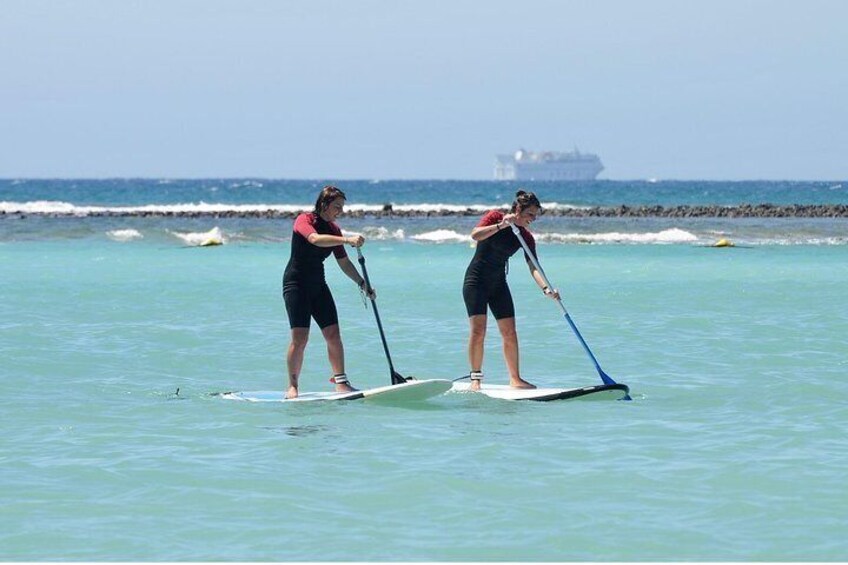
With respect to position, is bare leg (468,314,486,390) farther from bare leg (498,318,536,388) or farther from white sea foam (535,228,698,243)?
white sea foam (535,228,698,243)

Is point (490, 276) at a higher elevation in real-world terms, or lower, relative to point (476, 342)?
higher

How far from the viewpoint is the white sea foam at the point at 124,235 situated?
144 feet

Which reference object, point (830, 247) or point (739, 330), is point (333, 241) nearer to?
point (739, 330)

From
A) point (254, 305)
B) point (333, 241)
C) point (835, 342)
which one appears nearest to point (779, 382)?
point (835, 342)

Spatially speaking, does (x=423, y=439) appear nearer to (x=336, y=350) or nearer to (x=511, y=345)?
(x=336, y=350)

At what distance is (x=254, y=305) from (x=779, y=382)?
1015cm

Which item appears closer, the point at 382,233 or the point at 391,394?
the point at 391,394

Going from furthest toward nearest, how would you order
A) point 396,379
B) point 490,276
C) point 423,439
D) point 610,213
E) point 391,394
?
point 610,213
point 490,276
point 396,379
point 391,394
point 423,439

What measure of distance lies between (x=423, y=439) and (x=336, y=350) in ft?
6.54

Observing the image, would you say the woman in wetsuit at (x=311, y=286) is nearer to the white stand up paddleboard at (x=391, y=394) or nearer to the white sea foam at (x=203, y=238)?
the white stand up paddleboard at (x=391, y=394)

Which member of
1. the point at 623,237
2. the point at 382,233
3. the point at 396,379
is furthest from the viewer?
the point at 382,233

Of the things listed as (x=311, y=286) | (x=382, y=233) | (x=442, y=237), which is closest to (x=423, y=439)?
(x=311, y=286)

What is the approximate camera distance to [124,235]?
44500 millimetres

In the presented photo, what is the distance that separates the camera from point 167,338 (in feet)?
52.9
